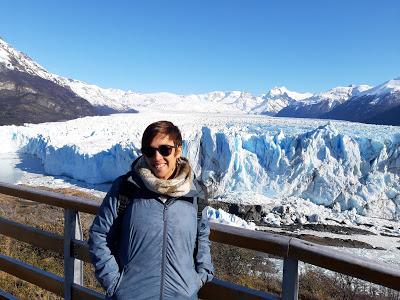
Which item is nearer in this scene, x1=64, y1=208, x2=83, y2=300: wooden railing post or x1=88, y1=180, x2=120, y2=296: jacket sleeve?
x1=88, y1=180, x2=120, y2=296: jacket sleeve

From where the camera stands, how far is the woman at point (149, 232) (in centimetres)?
164

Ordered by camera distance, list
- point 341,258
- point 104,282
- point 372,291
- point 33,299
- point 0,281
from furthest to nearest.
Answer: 1. point 0,281
2. point 33,299
3. point 372,291
4. point 104,282
5. point 341,258

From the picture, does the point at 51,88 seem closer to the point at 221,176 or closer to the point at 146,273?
the point at 221,176

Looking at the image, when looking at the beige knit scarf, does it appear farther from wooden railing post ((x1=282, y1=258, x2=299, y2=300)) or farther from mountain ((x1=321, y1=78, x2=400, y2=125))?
mountain ((x1=321, y1=78, x2=400, y2=125))

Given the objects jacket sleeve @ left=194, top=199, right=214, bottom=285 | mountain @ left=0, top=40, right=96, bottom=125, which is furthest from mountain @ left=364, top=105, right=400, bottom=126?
jacket sleeve @ left=194, top=199, right=214, bottom=285

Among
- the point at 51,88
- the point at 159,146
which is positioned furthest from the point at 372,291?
the point at 51,88

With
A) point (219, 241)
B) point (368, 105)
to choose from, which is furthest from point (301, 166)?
point (368, 105)

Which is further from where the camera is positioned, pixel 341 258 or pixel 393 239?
pixel 393 239

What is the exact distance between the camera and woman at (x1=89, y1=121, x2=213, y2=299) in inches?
64.7

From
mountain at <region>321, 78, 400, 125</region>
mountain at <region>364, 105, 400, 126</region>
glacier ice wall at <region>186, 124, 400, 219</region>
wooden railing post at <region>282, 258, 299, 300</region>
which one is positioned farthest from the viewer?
mountain at <region>321, 78, 400, 125</region>

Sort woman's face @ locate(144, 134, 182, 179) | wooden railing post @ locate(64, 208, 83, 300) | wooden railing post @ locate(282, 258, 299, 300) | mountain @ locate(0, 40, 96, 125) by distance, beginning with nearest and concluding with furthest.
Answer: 1. wooden railing post @ locate(282, 258, 299, 300)
2. woman's face @ locate(144, 134, 182, 179)
3. wooden railing post @ locate(64, 208, 83, 300)
4. mountain @ locate(0, 40, 96, 125)

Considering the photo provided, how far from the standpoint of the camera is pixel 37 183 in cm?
2358

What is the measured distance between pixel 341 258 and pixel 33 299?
2579mm

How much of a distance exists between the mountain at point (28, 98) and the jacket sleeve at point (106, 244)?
69.9 metres
